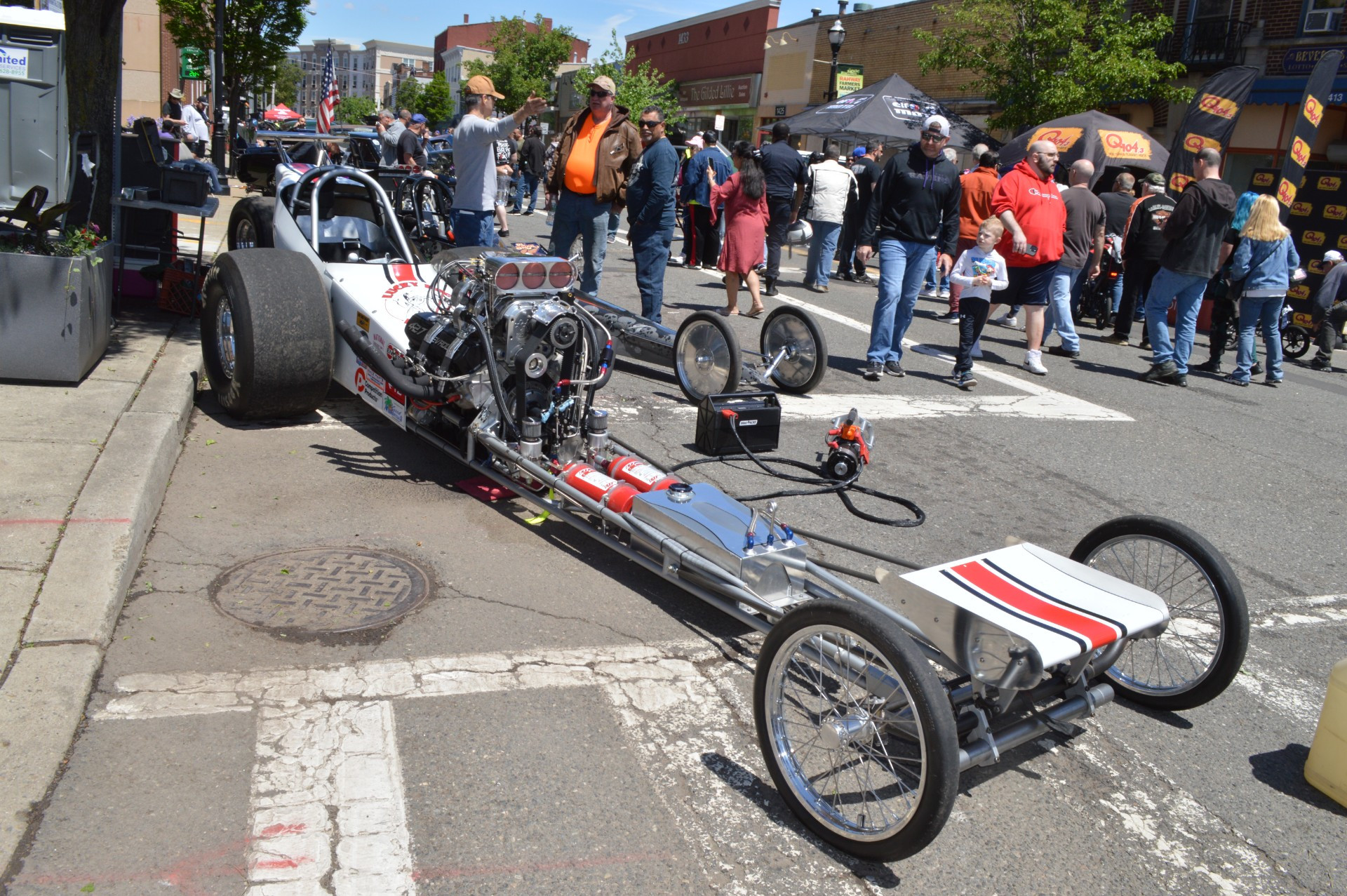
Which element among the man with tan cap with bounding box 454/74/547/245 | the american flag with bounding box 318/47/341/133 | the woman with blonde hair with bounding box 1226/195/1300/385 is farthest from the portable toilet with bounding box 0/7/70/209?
the woman with blonde hair with bounding box 1226/195/1300/385

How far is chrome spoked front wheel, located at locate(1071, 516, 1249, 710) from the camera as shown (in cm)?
366

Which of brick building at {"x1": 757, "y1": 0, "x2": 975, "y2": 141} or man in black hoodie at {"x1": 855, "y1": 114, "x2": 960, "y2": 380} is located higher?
brick building at {"x1": 757, "y1": 0, "x2": 975, "y2": 141}

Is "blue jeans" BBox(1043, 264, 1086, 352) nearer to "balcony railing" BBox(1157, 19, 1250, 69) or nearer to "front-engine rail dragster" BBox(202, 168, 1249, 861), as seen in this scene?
"front-engine rail dragster" BBox(202, 168, 1249, 861)

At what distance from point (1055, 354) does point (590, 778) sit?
940 centimetres

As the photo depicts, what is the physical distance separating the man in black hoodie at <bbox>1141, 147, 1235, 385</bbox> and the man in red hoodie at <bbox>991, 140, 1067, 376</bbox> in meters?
1.21

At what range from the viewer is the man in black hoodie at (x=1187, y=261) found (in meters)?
9.66

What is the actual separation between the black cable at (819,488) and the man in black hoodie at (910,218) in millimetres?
2850

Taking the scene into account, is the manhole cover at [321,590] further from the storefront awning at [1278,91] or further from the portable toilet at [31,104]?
the storefront awning at [1278,91]

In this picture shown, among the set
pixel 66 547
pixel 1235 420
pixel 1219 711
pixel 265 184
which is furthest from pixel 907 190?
pixel 265 184

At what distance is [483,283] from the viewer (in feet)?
17.8

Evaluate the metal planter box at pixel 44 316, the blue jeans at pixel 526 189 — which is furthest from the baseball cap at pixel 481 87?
the blue jeans at pixel 526 189

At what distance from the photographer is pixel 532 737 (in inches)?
136

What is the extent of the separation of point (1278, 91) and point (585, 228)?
21.6 m

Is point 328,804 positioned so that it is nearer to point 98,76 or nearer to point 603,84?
point 603,84
